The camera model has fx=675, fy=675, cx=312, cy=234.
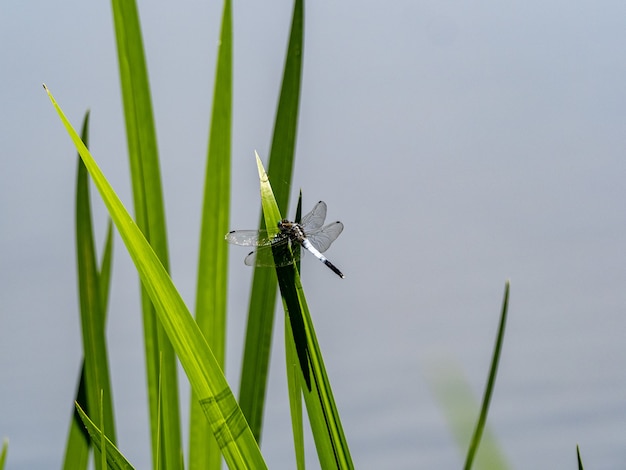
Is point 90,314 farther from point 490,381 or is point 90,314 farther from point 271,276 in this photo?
point 490,381

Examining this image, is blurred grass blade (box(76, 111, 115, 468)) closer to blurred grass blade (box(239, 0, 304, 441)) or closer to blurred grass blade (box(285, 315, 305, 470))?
blurred grass blade (box(239, 0, 304, 441))

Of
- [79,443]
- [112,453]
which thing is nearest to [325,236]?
[79,443]

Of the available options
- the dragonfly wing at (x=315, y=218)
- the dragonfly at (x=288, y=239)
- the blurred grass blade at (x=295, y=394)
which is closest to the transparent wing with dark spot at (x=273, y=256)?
the dragonfly at (x=288, y=239)

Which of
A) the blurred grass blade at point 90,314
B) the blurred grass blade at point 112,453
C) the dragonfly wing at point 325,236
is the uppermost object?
the dragonfly wing at point 325,236

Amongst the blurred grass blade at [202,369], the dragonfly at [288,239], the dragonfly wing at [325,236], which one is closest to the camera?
the blurred grass blade at [202,369]

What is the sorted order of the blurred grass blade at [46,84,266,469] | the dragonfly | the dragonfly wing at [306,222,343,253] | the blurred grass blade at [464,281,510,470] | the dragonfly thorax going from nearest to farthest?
the blurred grass blade at [46,84,266,469] → the blurred grass blade at [464,281,510,470] → the dragonfly → the dragonfly thorax → the dragonfly wing at [306,222,343,253]

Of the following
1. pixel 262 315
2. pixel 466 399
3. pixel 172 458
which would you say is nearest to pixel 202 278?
pixel 262 315

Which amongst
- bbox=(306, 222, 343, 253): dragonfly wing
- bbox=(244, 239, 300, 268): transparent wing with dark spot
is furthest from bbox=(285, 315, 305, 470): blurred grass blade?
bbox=(306, 222, 343, 253): dragonfly wing

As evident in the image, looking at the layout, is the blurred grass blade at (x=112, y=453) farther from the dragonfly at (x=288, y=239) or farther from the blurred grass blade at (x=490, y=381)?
the blurred grass blade at (x=490, y=381)
